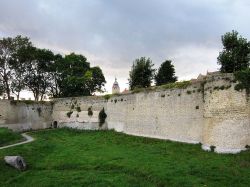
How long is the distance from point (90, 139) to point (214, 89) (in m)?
12.4

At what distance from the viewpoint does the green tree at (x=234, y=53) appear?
30000 mm

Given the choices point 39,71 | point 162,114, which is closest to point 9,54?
point 39,71

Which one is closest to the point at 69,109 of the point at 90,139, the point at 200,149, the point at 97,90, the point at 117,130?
the point at 117,130

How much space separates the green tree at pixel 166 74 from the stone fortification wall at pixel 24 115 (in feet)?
45.9

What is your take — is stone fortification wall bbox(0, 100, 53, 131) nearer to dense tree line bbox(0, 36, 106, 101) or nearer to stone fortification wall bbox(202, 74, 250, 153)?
dense tree line bbox(0, 36, 106, 101)

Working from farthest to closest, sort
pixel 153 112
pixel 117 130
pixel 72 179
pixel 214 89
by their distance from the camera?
pixel 117 130
pixel 153 112
pixel 214 89
pixel 72 179

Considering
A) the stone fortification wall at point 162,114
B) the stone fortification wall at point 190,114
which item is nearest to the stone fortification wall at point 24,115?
the stone fortification wall at point 190,114

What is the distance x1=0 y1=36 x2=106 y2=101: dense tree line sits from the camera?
163 feet

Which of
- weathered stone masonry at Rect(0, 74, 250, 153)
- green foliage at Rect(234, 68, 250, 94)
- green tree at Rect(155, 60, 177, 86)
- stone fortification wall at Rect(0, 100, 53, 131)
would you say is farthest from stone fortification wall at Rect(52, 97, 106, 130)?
green foliage at Rect(234, 68, 250, 94)

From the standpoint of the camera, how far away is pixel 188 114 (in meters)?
28.4

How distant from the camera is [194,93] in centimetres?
2792

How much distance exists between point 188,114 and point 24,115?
23231 mm

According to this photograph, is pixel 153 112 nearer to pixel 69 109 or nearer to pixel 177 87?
pixel 177 87

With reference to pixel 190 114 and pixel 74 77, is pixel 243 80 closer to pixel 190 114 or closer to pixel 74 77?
pixel 190 114
